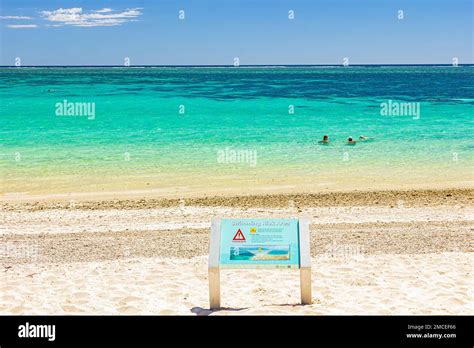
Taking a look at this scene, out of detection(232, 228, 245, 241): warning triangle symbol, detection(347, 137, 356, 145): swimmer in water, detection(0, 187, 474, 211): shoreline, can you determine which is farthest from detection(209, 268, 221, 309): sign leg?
detection(347, 137, 356, 145): swimmer in water

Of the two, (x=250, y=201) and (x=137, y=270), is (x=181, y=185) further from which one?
(x=137, y=270)

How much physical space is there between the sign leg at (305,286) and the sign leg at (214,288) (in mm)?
1011

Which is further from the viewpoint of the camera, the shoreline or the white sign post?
the shoreline

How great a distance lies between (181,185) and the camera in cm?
1781

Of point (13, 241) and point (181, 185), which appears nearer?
point (13, 241)

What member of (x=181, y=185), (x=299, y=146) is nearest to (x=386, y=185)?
(x=181, y=185)

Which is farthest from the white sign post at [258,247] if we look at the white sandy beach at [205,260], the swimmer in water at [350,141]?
the swimmer in water at [350,141]

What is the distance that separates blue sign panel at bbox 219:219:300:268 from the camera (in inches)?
265

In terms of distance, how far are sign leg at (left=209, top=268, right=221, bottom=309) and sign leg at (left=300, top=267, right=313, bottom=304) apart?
1.01 metres

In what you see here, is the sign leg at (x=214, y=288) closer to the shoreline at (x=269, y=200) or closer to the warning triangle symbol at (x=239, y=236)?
the warning triangle symbol at (x=239, y=236)

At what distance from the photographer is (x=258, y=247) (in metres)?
6.87

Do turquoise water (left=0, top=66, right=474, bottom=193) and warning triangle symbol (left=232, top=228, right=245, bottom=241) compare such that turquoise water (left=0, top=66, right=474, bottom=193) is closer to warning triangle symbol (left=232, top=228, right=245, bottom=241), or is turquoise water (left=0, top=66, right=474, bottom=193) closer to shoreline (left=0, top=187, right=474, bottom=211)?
shoreline (left=0, top=187, right=474, bottom=211)

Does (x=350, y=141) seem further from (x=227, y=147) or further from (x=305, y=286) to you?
(x=305, y=286)
